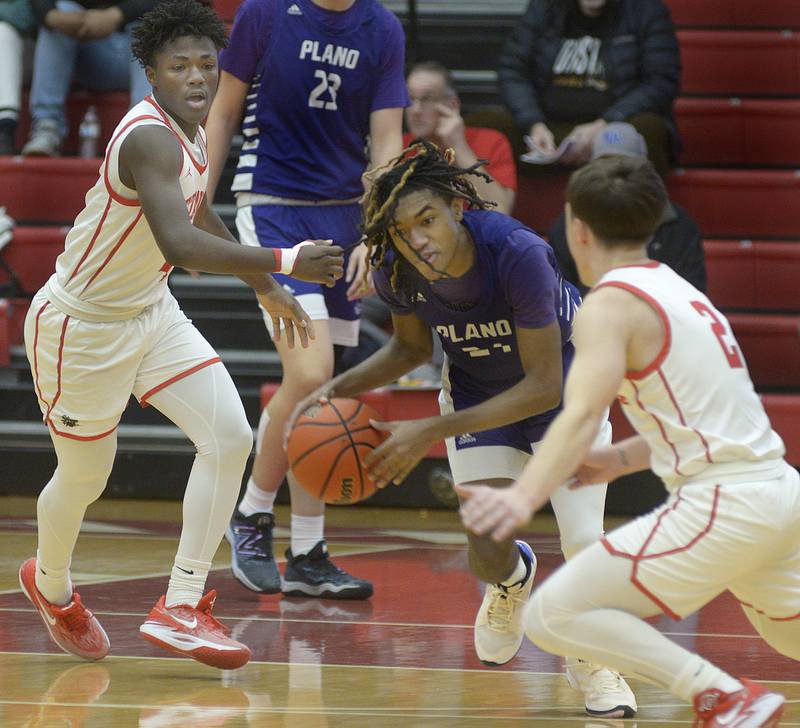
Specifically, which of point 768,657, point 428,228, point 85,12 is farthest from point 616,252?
point 85,12

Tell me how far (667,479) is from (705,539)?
21 cm

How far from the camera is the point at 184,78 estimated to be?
3.88 metres

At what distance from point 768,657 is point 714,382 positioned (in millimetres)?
1440

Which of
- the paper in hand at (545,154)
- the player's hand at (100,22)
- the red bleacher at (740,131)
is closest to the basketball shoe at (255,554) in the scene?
the paper in hand at (545,154)

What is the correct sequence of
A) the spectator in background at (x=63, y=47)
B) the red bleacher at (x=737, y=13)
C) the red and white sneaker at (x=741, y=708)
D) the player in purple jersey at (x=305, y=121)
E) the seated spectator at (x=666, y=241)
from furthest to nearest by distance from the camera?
the red bleacher at (x=737, y=13), the spectator in background at (x=63, y=47), the seated spectator at (x=666, y=241), the player in purple jersey at (x=305, y=121), the red and white sneaker at (x=741, y=708)

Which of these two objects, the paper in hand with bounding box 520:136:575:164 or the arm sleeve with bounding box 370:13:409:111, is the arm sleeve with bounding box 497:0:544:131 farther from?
the arm sleeve with bounding box 370:13:409:111

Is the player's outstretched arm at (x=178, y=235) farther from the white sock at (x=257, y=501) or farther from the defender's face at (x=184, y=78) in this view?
the white sock at (x=257, y=501)

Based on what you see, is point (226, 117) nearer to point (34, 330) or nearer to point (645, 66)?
point (34, 330)

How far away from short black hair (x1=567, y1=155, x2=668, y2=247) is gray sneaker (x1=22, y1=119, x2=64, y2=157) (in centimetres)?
543

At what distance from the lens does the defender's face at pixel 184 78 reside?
153 inches

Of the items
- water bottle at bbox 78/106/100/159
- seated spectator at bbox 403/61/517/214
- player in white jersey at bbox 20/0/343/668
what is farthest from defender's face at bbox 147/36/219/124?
water bottle at bbox 78/106/100/159

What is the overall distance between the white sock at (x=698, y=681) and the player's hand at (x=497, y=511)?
19.9 inches

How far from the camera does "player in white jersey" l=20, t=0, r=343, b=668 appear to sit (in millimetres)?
3852

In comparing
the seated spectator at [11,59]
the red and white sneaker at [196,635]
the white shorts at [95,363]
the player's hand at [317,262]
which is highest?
the player's hand at [317,262]
